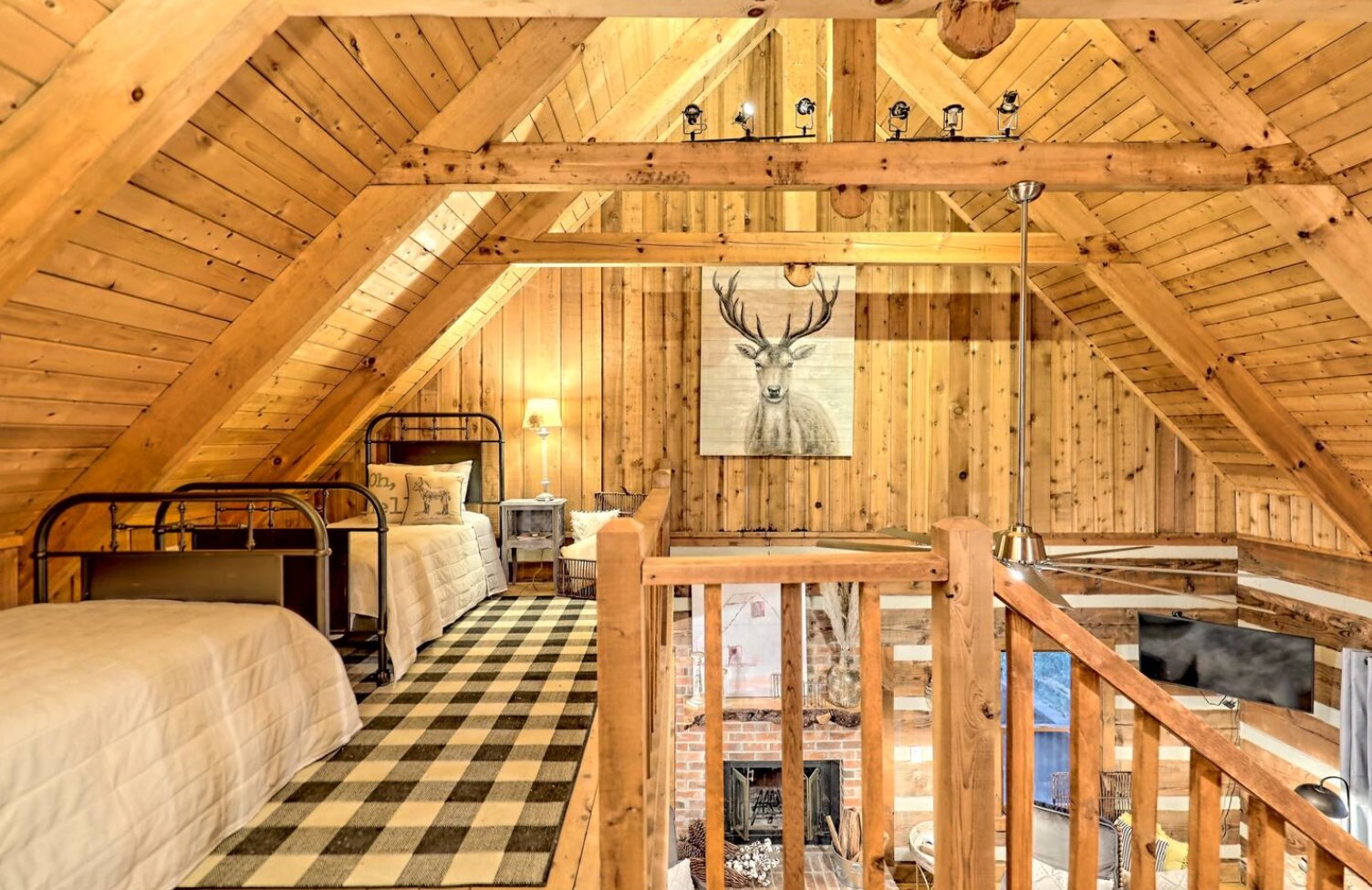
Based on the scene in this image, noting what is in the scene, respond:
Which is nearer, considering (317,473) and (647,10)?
(647,10)

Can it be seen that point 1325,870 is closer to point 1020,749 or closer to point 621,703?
point 1020,749

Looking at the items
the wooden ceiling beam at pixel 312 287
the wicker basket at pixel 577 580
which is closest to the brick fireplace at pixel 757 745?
the wicker basket at pixel 577 580

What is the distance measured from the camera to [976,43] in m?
1.63

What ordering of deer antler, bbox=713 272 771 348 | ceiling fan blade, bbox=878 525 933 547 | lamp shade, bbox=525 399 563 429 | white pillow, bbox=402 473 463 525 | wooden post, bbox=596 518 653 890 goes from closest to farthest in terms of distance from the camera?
wooden post, bbox=596 518 653 890 → ceiling fan blade, bbox=878 525 933 547 → white pillow, bbox=402 473 463 525 → lamp shade, bbox=525 399 563 429 → deer antler, bbox=713 272 771 348

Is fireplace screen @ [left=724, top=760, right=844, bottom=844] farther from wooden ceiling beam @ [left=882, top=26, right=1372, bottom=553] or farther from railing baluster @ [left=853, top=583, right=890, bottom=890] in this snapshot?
railing baluster @ [left=853, top=583, right=890, bottom=890]

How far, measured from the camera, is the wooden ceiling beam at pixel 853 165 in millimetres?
2439

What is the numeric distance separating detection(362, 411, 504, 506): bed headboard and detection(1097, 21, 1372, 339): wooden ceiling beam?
4077 mm

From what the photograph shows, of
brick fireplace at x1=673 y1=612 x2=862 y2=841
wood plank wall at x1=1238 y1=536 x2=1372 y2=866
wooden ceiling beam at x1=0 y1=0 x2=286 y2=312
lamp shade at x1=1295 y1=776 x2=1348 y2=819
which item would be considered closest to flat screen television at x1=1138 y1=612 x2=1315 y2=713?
wood plank wall at x1=1238 y1=536 x2=1372 y2=866

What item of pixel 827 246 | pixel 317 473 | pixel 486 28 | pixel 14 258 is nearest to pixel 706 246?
pixel 827 246

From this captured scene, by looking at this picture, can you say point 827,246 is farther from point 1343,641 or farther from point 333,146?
point 1343,641

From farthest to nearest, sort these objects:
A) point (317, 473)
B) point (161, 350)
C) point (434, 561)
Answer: point (317, 473), point (434, 561), point (161, 350)

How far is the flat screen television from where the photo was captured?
430cm

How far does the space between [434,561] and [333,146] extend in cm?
204

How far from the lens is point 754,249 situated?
368 cm
